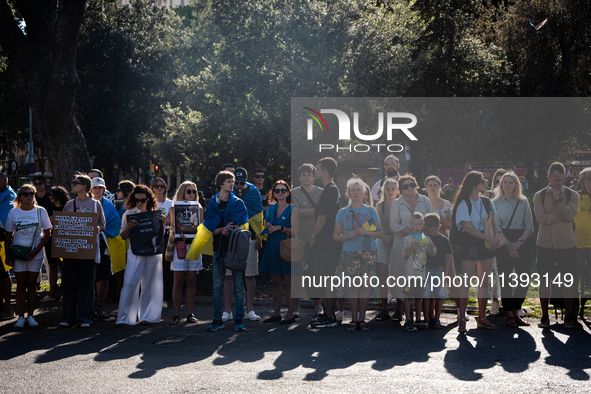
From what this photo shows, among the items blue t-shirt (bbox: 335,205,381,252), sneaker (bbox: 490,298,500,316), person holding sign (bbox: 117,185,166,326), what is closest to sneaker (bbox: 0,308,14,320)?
person holding sign (bbox: 117,185,166,326)

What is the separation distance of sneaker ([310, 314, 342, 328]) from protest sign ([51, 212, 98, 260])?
9.49 feet

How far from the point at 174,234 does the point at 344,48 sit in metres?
12.0

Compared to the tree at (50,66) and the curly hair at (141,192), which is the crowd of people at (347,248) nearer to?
the curly hair at (141,192)

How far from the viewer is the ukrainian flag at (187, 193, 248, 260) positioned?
25.5ft

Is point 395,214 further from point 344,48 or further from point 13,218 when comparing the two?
point 344,48

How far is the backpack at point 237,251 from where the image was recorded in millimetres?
7559

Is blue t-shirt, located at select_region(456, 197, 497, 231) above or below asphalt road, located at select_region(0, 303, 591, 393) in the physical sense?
above

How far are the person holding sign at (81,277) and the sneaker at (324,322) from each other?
2.79m

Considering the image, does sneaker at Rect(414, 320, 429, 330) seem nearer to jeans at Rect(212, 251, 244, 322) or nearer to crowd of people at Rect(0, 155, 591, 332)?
crowd of people at Rect(0, 155, 591, 332)

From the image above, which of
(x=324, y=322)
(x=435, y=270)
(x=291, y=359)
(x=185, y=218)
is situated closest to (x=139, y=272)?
(x=185, y=218)

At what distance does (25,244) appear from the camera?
8008mm

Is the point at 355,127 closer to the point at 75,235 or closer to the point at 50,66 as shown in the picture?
the point at 75,235

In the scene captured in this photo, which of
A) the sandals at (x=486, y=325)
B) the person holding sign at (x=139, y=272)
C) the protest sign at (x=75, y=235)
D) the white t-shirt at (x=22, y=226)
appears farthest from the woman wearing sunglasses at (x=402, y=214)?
the white t-shirt at (x=22, y=226)

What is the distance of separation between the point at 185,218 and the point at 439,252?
322cm
